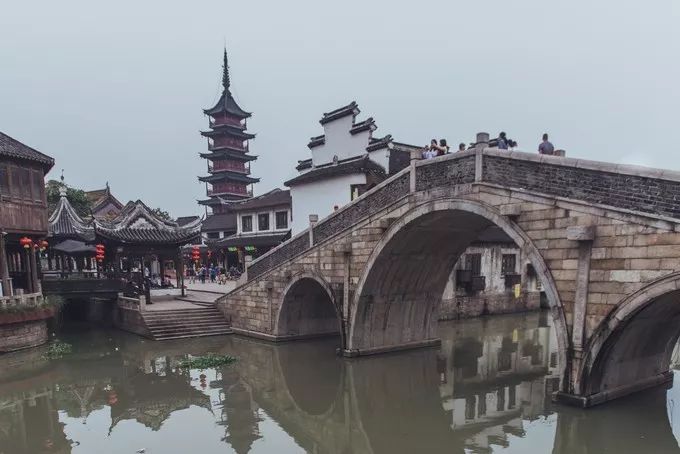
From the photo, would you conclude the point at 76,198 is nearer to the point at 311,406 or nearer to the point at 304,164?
the point at 304,164

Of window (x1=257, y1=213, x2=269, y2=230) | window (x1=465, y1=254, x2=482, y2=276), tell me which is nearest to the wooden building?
window (x1=257, y1=213, x2=269, y2=230)

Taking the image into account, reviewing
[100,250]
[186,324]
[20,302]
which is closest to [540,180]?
[186,324]

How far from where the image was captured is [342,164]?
2255 centimetres

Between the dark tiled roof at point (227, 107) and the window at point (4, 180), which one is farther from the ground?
the dark tiled roof at point (227, 107)

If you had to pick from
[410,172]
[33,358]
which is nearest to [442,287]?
[410,172]

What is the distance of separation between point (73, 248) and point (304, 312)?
1456 centimetres

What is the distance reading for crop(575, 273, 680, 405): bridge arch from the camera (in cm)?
739

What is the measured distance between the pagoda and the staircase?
2770 centimetres

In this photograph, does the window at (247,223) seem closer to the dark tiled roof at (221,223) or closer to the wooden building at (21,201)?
the dark tiled roof at (221,223)

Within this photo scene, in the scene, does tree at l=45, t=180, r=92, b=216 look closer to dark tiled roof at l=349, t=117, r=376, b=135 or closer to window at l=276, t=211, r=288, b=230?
window at l=276, t=211, r=288, b=230

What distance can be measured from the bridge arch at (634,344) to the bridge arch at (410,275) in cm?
355

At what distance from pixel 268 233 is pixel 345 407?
1941 centimetres

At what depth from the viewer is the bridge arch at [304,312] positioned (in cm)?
1552

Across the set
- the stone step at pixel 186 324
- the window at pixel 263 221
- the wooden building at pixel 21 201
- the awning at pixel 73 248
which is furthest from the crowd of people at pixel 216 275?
the wooden building at pixel 21 201
